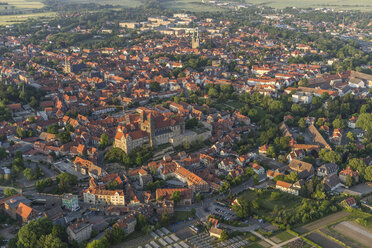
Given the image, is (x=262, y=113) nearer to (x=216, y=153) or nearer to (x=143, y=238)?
(x=216, y=153)

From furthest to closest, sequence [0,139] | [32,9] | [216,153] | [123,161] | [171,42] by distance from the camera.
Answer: [32,9], [171,42], [0,139], [216,153], [123,161]

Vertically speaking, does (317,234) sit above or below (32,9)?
below

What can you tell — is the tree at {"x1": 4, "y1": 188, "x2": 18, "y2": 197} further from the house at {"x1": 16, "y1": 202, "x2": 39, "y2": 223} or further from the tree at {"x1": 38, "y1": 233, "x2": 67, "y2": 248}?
the tree at {"x1": 38, "y1": 233, "x2": 67, "y2": 248}

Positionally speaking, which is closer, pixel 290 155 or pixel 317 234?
pixel 317 234

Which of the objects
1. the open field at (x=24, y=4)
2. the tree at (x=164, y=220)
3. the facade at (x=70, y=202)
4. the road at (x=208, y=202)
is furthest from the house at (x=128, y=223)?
the open field at (x=24, y=4)

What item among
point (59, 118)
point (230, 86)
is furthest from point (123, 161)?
point (230, 86)

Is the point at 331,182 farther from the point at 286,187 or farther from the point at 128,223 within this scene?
the point at 128,223

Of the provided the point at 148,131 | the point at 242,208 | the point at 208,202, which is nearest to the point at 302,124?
the point at 148,131
